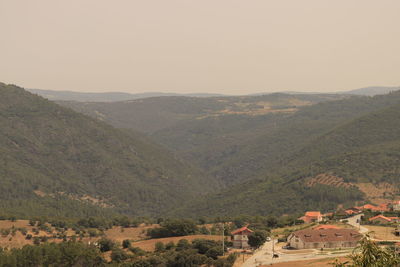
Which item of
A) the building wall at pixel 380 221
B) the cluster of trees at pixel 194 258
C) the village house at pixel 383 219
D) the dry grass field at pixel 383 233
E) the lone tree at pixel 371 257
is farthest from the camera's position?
the building wall at pixel 380 221

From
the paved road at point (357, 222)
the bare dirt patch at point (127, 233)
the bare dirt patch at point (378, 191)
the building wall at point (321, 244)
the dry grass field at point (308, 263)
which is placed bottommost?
the bare dirt patch at point (127, 233)

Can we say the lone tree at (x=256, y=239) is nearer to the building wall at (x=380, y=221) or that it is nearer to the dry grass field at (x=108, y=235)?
the dry grass field at (x=108, y=235)

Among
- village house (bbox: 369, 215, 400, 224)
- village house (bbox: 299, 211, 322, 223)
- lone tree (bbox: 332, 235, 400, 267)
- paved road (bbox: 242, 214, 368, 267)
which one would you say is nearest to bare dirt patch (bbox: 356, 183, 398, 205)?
village house (bbox: 299, 211, 322, 223)

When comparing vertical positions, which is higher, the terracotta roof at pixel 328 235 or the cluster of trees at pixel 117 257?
the terracotta roof at pixel 328 235

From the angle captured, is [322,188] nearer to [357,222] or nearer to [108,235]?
[357,222]

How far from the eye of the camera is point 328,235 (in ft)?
284

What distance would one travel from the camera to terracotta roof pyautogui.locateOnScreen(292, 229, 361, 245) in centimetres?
8519

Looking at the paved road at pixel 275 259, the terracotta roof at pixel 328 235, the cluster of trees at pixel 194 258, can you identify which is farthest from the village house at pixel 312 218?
the cluster of trees at pixel 194 258

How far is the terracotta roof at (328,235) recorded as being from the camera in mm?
85188

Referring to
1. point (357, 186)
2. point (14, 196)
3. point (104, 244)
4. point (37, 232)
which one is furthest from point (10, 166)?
point (357, 186)

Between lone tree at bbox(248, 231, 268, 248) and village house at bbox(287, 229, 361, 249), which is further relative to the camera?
lone tree at bbox(248, 231, 268, 248)

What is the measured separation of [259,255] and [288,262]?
8934mm

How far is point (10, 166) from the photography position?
200 meters

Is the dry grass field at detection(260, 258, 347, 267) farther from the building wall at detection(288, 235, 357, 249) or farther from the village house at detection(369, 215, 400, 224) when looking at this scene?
the village house at detection(369, 215, 400, 224)
